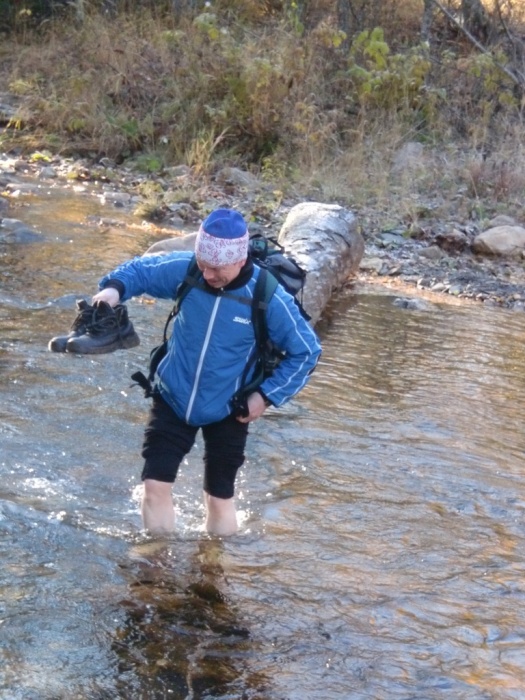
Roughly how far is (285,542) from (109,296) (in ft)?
5.47

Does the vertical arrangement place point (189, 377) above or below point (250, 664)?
above

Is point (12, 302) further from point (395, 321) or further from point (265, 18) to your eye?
point (265, 18)

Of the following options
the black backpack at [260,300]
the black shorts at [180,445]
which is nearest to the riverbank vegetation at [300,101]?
the black backpack at [260,300]

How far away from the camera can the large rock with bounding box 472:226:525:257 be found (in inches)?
503

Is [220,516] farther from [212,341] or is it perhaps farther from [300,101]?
[300,101]

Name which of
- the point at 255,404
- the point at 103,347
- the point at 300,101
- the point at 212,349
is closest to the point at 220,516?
the point at 255,404

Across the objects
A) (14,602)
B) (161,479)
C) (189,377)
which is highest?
(189,377)

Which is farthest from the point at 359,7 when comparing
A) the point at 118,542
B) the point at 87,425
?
the point at 118,542

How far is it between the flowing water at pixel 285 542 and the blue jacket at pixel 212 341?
2.85ft

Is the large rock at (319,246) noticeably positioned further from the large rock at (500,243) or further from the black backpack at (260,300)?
the black backpack at (260,300)

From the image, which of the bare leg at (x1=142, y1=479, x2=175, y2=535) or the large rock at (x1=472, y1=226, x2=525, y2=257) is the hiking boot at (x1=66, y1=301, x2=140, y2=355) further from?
the large rock at (x1=472, y1=226, x2=525, y2=257)

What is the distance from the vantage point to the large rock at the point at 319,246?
972 cm

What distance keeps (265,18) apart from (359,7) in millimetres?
1881

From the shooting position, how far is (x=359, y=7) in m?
20.0
